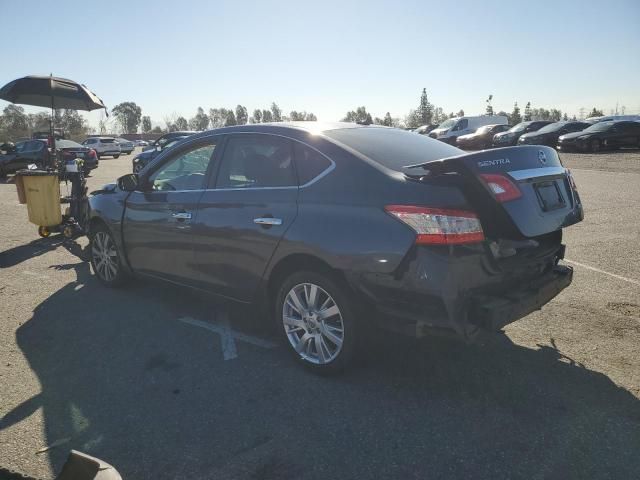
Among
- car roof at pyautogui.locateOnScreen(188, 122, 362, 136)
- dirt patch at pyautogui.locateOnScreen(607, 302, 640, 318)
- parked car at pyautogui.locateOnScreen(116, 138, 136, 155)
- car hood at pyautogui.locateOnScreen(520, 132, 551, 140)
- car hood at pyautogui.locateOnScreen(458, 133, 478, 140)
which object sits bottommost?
dirt patch at pyautogui.locateOnScreen(607, 302, 640, 318)

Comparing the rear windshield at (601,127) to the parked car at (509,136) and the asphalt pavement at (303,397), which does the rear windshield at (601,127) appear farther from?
the asphalt pavement at (303,397)

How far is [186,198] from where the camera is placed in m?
4.32

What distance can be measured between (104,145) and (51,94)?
30364 millimetres

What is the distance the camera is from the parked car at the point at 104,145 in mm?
→ 36125

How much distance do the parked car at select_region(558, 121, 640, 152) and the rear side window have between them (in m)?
23.5

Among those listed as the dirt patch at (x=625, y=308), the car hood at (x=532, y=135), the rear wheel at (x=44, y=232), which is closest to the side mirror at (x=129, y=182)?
the rear wheel at (x=44, y=232)

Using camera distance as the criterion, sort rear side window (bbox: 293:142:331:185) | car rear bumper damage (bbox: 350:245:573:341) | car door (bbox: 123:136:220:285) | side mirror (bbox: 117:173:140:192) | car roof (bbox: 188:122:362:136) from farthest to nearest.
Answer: side mirror (bbox: 117:173:140:192), car door (bbox: 123:136:220:285), car roof (bbox: 188:122:362:136), rear side window (bbox: 293:142:331:185), car rear bumper damage (bbox: 350:245:573:341)

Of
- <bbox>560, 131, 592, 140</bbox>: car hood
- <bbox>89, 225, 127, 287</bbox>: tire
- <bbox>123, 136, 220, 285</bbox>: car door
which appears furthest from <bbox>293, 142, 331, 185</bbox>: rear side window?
<bbox>560, 131, 592, 140</bbox>: car hood

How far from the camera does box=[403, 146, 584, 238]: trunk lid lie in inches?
113

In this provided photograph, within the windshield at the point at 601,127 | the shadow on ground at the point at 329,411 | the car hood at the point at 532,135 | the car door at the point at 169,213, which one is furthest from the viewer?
the car hood at the point at 532,135

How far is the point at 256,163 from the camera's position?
12.7 feet

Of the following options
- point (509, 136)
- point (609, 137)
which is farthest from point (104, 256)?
point (509, 136)

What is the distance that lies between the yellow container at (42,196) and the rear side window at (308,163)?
18.9 ft

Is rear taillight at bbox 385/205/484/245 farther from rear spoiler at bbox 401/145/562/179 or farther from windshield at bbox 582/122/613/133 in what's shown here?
windshield at bbox 582/122/613/133
